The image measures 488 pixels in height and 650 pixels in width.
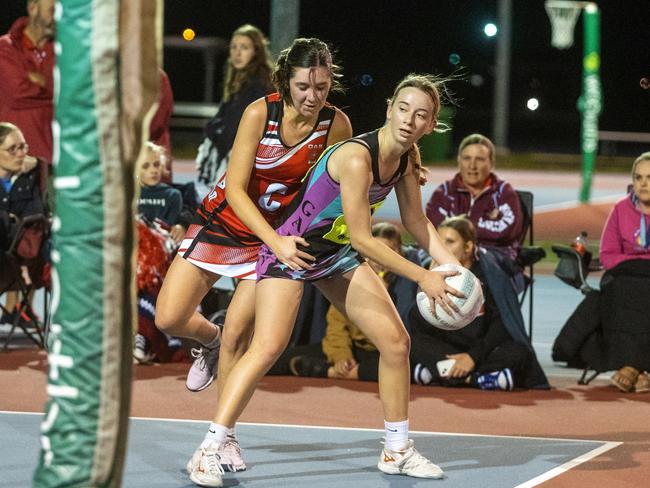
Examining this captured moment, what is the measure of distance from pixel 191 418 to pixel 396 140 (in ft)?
7.58

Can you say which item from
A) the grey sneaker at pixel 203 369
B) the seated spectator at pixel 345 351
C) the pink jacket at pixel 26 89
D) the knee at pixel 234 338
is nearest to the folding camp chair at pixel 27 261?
the pink jacket at pixel 26 89

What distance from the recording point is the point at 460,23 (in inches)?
1415

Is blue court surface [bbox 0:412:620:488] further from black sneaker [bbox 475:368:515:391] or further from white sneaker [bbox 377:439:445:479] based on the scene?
black sneaker [bbox 475:368:515:391]

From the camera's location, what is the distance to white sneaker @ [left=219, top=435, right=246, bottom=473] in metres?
5.57

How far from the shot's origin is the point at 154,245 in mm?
8547

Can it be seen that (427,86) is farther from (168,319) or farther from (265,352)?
(168,319)

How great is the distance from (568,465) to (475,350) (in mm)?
2012

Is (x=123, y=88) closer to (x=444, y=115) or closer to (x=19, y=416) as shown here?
(x=19, y=416)

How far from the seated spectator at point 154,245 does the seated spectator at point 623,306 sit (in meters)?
2.53

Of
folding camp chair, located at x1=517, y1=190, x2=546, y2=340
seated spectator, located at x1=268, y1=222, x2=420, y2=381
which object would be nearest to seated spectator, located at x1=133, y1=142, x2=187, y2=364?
seated spectator, located at x1=268, y1=222, x2=420, y2=381

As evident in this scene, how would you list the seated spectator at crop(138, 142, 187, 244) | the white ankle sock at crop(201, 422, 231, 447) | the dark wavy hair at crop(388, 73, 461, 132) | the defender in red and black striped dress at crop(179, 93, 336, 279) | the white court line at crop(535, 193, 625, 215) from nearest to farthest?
the dark wavy hair at crop(388, 73, 461, 132), the white ankle sock at crop(201, 422, 231, 447), the defender in red and black striped dress at crop(179, 93, 336, 279), the seated spectator at crop(138, 142, 187, 244), the white court line at crop(535, 193, 625, 215)

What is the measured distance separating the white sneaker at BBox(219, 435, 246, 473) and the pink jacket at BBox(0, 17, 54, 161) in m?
4.51

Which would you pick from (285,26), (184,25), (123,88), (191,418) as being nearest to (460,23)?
(184,25)

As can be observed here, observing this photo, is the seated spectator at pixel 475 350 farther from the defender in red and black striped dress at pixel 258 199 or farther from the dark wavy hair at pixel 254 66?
the defender in red and black striped dress at pixel 258 199
